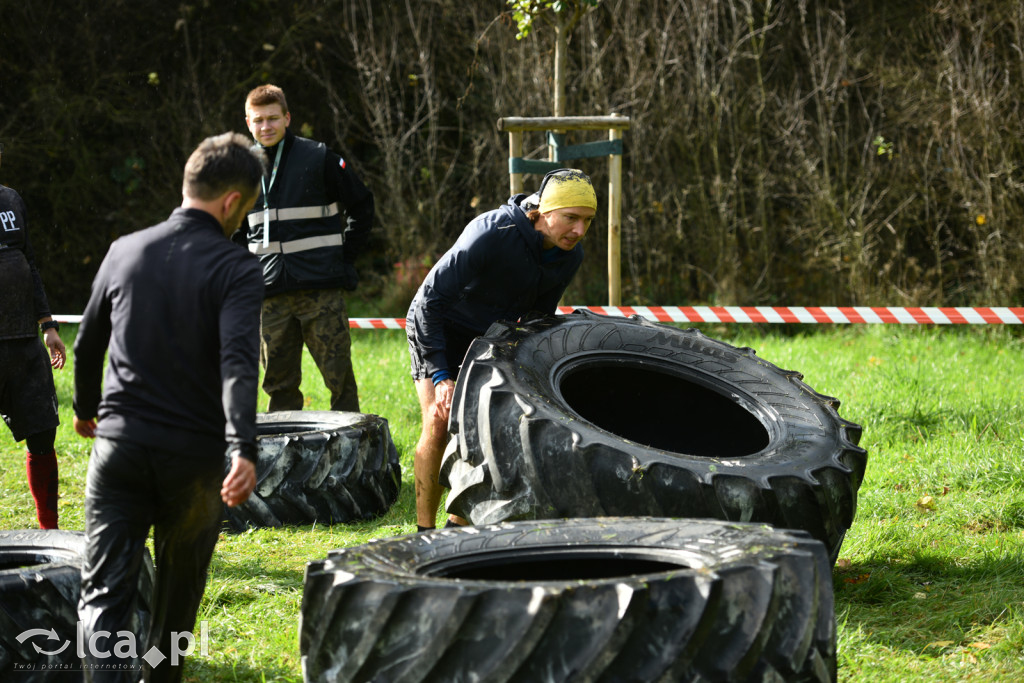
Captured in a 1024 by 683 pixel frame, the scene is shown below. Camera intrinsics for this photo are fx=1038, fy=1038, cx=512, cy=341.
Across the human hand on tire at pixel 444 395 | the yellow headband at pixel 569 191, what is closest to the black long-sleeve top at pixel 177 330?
the human hand on tire at pixel 444 395

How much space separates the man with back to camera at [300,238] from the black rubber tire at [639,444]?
1938mm

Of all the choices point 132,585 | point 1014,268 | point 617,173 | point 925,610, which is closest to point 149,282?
point 132,585

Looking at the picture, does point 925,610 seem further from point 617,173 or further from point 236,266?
point 617,173

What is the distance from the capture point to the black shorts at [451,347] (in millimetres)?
4680

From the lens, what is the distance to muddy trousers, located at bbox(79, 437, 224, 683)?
2758 mm

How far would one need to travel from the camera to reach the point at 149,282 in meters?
2.78

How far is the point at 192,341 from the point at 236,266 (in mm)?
233

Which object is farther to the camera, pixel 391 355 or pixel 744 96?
pixel 744 96

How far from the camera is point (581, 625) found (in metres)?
2.34

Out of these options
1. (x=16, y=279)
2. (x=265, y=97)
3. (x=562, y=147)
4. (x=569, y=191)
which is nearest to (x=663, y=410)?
(x=569, y=191)

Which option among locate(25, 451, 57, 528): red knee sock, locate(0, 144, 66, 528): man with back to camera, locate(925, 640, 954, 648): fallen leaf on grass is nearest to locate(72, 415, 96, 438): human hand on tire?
locate(0, 144, 66, 528): man with back to camera

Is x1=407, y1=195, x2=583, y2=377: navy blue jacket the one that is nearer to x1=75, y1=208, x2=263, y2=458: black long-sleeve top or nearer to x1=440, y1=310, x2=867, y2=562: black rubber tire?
x1=440, y1=310, x2=867, y2=562: black rubber tire

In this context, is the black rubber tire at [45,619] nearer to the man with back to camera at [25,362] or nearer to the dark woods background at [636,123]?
the man with back to camera at [25,362]

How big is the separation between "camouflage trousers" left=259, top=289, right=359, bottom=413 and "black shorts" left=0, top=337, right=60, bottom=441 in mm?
1578
